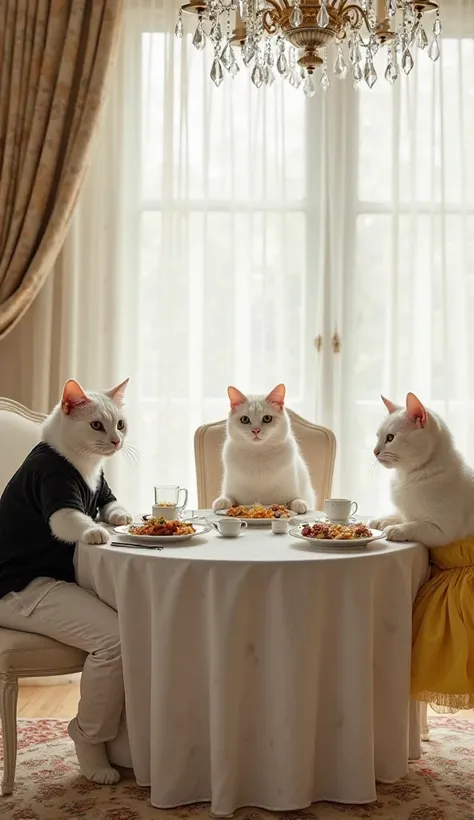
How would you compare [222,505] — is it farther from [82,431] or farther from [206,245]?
[206,245]

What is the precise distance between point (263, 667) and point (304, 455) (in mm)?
1389

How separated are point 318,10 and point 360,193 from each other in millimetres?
1809

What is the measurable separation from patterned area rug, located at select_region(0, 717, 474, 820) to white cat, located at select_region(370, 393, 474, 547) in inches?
28.6

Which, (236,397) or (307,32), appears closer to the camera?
(307,32)

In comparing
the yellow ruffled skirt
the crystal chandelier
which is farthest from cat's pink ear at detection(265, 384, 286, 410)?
the crystal chandelier

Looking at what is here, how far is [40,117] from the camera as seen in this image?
394 centimetres

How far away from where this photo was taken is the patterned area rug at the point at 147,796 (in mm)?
2369

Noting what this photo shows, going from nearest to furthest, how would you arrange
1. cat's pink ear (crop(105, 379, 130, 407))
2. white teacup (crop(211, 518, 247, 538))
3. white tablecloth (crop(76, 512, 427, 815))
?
white tablecloth (crop(76, 512, 427, 815)) < white teacup (crop(211, 518, 247, 538)) < cat's pink ear (crop(105, 379, 130, 407))

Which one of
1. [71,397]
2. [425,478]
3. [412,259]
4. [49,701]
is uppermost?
[412,259]

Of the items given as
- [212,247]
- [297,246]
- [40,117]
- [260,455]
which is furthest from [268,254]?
[260,455]

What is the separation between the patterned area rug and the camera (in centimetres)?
237

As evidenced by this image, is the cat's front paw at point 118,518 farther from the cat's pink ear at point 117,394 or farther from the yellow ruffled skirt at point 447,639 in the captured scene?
the yellow ruffled skirt at point 447,639

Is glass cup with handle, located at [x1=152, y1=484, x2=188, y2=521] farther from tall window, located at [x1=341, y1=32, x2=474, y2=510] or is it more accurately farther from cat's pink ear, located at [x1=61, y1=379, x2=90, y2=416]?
tall window, located at [x1=341, y1=32, x2=474, y2=510]

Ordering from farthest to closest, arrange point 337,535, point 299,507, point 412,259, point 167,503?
1. point 412,259
2. point 299,507
3. point 167,503
4. point 337,535
